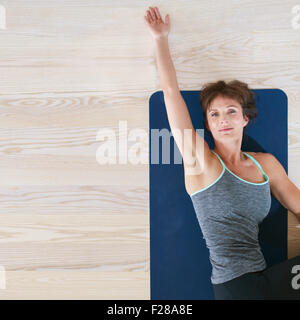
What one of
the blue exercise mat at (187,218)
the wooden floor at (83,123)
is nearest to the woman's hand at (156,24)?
the wooden floor at (83,123)

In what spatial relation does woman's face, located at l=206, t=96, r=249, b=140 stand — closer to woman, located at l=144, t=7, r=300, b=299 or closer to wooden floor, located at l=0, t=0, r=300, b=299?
woman, located at l=144, t=7, r=300, b=299

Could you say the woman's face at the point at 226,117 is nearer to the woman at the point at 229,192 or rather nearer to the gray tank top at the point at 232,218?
the woman at the point at 229,192

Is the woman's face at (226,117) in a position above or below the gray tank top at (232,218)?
above

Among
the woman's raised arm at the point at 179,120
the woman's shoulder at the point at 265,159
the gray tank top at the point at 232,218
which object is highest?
the woman's raised arm at the point at 179,120

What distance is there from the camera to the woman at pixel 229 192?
895 mm

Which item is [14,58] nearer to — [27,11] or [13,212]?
[27,11]

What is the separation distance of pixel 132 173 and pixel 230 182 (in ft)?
1.11

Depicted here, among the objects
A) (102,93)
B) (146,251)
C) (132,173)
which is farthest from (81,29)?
(146,251)

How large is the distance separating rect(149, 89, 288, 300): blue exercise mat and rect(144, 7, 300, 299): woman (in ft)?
0.17

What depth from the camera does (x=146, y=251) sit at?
3.29ft

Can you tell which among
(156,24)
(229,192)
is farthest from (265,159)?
(156,24)

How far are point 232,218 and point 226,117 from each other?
33 centimetres

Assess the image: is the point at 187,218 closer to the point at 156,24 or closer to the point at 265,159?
the point at 265,159

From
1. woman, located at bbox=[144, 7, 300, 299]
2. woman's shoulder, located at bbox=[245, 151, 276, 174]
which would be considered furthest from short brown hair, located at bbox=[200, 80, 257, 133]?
woman's shoulder, located at bbox=[245, 151, 276, 174]
